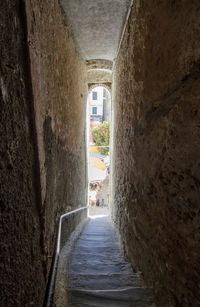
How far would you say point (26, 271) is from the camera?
129cm

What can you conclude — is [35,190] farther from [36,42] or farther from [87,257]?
[87,257]

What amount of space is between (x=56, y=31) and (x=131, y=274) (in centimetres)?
272

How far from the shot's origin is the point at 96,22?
3307 millimetres

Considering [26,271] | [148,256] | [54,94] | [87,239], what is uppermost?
[54,94]

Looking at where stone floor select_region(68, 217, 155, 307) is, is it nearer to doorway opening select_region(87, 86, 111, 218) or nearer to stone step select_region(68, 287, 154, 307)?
stone step select_region(68, 287, 154, 307)

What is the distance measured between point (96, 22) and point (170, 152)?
2812 mm

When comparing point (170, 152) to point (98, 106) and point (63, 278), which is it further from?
point (98, 106)

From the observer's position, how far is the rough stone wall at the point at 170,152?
1.06 meters

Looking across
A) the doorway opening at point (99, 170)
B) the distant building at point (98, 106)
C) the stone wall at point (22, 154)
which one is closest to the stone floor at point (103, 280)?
the stone wall at point (22, 154)

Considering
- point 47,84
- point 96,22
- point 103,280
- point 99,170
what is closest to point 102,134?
point 99,170

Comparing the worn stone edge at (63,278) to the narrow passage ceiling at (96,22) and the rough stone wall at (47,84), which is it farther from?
the narrow passage ceiling at (96,22)

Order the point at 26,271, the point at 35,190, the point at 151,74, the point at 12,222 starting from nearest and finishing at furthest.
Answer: the point at 12,222 → the point at 26,271 → the point at 35,190 → the point at 151,74

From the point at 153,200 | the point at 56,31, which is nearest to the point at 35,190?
the point at 153,200

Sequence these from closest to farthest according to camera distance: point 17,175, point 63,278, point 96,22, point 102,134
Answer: point 17,175 < point 63,278 < point 96,22 < point 102,134
